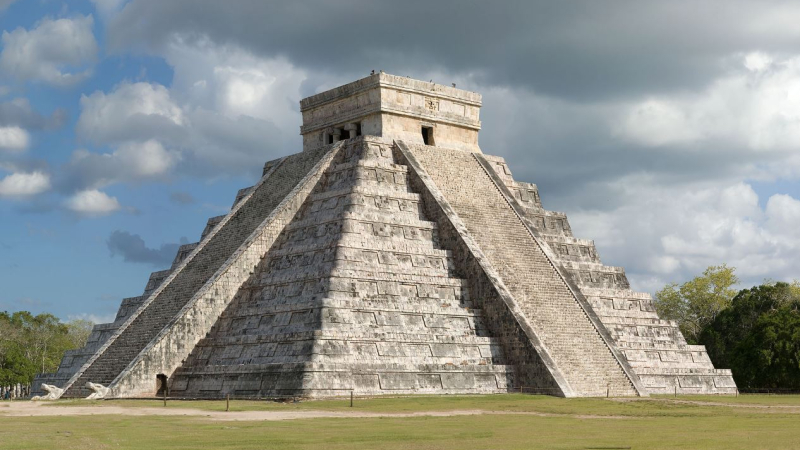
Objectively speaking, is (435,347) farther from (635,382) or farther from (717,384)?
(717,384)

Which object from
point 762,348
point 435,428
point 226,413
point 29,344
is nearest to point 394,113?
point 226,413

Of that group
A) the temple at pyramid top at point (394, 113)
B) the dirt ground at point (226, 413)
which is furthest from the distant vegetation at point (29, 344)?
the dirt ground at point (226, 413)

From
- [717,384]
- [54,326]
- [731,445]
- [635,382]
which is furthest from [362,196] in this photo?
[54,326]

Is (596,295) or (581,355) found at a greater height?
(596,295)

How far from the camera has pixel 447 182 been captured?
124 ft

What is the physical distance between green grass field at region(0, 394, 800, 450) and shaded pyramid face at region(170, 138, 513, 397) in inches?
→ 79.4

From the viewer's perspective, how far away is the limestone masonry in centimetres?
2955

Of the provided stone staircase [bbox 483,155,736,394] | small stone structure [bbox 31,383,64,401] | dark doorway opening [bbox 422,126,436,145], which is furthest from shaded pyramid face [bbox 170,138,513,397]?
stone staircase [bbox 483,155,736,394]

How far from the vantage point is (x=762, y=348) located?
44281mm

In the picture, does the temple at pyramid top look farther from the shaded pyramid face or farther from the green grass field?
the green grass field

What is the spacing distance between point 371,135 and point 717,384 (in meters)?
15.2

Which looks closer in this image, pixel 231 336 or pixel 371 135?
pixel 231 336

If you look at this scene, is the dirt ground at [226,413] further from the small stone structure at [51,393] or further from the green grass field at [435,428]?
the small stone structure at [51,393]

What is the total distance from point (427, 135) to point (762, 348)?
17151 millimetres
